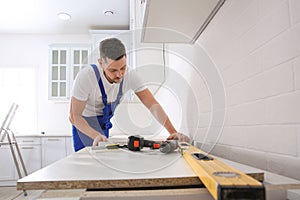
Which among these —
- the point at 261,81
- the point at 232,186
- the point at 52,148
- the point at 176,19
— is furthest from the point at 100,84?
the point at 52,148

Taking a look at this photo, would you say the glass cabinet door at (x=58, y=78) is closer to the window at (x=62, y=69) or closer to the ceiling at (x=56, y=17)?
the window at (x=62, y=69)

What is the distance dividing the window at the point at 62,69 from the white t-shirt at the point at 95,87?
2535 millimetres

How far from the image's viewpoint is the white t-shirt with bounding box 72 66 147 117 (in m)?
1.39

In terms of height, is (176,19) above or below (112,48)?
above

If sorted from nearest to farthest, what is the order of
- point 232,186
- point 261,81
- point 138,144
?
point 232,186 < point 261,81 < point 138,144

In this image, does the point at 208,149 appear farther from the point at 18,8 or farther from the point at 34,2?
the point at 18,8

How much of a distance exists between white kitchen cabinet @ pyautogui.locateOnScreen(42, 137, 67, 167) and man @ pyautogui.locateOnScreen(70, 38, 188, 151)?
2183 mm

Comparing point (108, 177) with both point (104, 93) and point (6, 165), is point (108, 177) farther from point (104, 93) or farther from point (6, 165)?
point (6, 165)

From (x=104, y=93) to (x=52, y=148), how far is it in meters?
2.60

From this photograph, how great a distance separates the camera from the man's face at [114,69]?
123cm

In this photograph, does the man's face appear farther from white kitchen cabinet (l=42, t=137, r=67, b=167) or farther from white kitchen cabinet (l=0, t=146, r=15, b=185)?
white kitchen cabinet (l=0, t=146, r=15, b=185)

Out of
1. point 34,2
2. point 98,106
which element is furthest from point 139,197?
point 34,2

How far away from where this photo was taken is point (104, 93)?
152cm

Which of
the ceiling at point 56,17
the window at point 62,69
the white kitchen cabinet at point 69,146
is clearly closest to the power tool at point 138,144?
the ceiling at point 56,17
